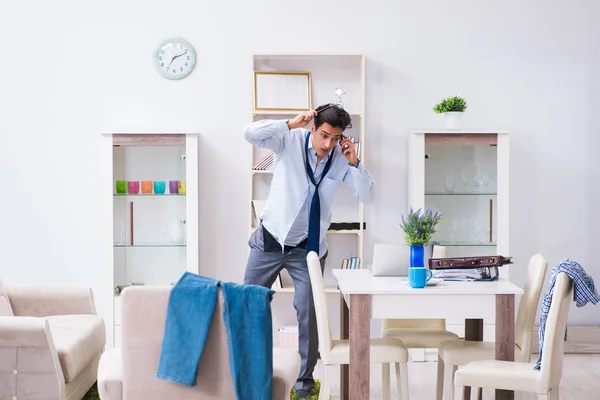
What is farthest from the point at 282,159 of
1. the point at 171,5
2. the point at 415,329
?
the point at 171,5

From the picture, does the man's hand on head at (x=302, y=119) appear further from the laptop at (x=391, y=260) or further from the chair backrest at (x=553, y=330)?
the chair backrest at (x=553, y=330)

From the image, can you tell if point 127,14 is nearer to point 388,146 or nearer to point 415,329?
point 388,146

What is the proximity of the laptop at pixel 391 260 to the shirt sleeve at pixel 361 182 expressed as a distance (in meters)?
0.49

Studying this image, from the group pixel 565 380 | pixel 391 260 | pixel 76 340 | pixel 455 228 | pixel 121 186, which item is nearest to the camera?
pixel 391 260

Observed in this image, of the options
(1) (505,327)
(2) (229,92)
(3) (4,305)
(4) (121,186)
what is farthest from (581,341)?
(3) (4,305)

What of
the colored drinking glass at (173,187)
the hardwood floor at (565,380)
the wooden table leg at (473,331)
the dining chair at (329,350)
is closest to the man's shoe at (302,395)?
the hardwood floor at (565,380)

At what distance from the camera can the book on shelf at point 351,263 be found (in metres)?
4.83

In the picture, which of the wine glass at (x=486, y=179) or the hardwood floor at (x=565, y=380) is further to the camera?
the wine glass at (x=486, y=179)

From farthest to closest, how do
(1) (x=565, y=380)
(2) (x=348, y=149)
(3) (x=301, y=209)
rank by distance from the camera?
(1) (x=565, y=380), (3) (x=301, y=209), (2) (x=348, y=149)

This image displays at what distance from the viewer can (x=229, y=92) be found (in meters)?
5.06

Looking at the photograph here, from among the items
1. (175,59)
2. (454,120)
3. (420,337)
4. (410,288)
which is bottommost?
(420,337)

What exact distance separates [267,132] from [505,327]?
1520 mm

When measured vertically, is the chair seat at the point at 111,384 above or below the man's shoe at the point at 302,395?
above

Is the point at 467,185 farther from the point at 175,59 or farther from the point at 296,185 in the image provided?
the point at 175,59
